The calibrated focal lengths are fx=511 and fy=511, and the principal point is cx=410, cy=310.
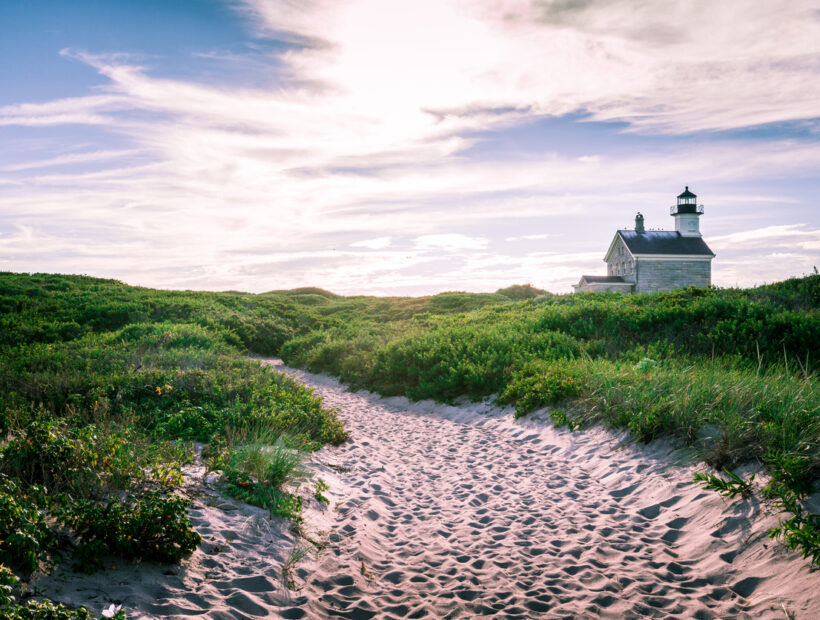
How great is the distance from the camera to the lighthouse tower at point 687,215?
192 feet

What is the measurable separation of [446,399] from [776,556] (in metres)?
10.2

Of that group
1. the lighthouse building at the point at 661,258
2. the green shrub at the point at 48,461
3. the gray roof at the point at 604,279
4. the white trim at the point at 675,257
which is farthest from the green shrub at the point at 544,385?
the gray roof at the point at 604,279

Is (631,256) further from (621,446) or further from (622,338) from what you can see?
(621,446)

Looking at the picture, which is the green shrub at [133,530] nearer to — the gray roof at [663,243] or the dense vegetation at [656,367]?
the dense vegetation at [656,367]

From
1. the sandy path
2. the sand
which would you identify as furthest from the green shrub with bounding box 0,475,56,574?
the sandy path

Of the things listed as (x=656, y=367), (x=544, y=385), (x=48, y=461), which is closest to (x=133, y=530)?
(x=48, y=461)

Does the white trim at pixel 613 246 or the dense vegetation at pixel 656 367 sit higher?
the white trim at pixel 613 246

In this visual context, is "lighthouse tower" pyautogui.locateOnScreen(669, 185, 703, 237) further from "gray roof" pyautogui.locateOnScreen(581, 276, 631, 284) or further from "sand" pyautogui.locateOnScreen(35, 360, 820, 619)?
"sand" pyautogui.locateOnScreen(35, 360, 820, 619)

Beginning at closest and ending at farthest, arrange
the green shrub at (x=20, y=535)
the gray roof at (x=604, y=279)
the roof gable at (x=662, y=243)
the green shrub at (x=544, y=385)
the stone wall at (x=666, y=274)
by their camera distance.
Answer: the green shrub at (x=20, y=535), the green shrub at (x=544, y=385), the stone wall at (x=666, y=274), the roof gable at (x=662, y=243), the gray roof at (x=604, y=279)

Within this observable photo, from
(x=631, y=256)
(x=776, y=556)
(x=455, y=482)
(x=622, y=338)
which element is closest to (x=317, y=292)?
(x=631, y=256)

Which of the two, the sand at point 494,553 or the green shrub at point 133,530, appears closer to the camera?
the green shrub at point 133,530

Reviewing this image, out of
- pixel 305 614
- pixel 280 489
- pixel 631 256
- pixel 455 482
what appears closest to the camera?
pixel 305 614

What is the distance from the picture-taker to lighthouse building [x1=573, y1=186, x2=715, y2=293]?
5434 centimetres

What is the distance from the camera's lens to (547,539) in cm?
654
